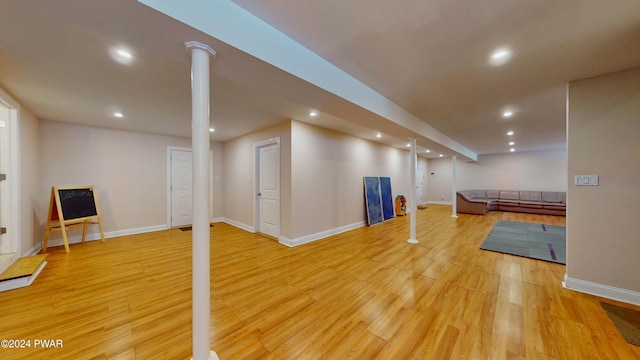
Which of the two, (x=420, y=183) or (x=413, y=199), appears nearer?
(x=413, y=199)

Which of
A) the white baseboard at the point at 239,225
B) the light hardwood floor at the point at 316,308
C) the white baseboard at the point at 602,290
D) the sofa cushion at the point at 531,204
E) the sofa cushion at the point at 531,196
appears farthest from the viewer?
the sofa cushion at the point at 531,196

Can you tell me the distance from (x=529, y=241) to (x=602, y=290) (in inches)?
88.4

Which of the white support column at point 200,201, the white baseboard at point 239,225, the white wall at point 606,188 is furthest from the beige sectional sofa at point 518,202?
the white support column at point 200,201

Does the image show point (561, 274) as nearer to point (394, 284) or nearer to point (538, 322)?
point (538, 322)

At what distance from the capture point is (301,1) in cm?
145

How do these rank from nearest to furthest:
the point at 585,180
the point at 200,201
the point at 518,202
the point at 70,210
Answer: the point at 200,201 < the point at 585,180 < the point at 70,210 < the point at 518,202

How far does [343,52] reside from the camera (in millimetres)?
2008

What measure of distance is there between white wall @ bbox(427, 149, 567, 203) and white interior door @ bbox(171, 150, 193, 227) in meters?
10.6

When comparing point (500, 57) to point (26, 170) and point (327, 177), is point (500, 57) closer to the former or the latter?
point (327, 177)

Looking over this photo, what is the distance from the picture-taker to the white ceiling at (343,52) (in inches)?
57.1

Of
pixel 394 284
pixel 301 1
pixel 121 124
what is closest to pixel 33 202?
pixel 121 124

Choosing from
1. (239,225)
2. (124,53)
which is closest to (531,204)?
(239,225)

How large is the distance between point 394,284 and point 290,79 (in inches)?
100

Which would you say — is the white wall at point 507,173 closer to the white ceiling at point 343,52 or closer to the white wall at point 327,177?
the white wall at point 327,177
